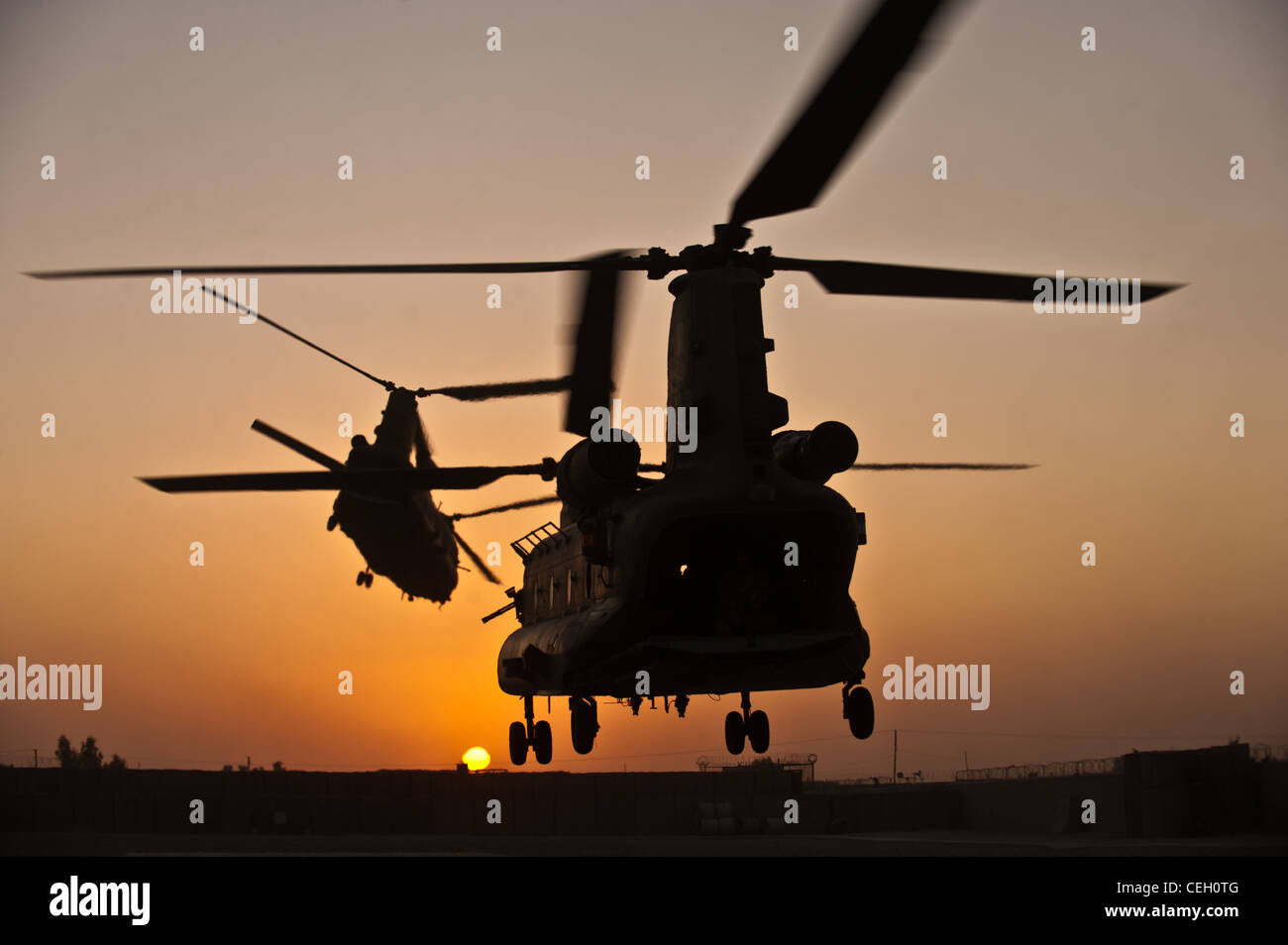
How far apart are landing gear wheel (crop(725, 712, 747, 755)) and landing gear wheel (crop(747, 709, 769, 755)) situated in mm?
99

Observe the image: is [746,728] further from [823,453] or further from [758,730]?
[823,453]

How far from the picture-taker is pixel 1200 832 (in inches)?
1660

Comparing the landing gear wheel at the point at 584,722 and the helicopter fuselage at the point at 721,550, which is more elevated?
the helicopter fuselage at the point at 721,550

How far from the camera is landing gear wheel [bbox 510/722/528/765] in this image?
27.5 metres

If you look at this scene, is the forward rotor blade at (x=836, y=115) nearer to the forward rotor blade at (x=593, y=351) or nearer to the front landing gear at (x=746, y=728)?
the forward rotor blade at (x=593, y=351)

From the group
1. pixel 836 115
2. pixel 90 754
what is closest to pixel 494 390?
pixel 836 115

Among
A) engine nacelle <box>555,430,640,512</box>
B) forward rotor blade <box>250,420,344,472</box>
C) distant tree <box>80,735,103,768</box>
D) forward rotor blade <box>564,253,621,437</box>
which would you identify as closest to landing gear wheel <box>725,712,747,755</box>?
engine nacelle <box>555,430,640,512</box>

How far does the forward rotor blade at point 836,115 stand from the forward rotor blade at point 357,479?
A: 20.1 feet

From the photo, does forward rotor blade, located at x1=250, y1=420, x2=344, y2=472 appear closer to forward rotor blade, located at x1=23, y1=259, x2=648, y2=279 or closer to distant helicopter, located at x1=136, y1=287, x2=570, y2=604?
distant helicopter, located at x1=136, y1=287, x2=570, y2=604

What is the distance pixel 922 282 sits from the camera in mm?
18516

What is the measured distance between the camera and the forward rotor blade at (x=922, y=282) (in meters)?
18.0

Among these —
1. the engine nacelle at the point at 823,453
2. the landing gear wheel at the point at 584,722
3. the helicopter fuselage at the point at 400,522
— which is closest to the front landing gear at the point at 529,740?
the landing gear wheel at the point at 584,722
